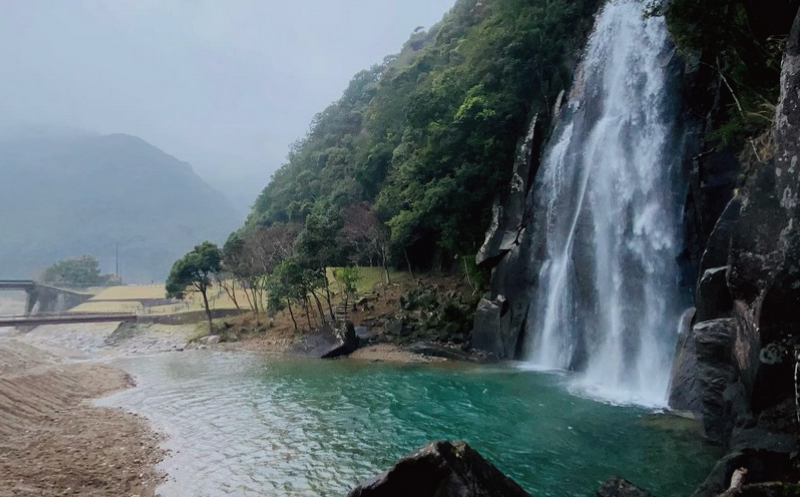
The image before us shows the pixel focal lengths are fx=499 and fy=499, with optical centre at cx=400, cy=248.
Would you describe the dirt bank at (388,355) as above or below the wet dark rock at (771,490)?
below

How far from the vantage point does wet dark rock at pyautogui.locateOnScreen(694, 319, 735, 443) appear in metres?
11.0

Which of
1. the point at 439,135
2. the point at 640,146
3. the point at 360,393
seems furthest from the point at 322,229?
the point at 640,146

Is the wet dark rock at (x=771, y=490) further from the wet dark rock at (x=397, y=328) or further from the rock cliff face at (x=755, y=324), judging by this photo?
the wet dark rock at (x=397, y=328)

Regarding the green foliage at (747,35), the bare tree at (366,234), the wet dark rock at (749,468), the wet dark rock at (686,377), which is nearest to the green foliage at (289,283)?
the bare tree at (366,234)

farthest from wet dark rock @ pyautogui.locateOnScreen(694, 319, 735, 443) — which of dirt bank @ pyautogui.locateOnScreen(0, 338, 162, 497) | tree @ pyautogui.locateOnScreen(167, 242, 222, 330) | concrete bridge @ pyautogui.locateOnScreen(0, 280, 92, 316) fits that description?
concrete bridge @ pyautogui.locateOnScreen(0, 280, 92, 316)

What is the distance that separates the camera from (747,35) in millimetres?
12336

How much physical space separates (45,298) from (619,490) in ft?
245

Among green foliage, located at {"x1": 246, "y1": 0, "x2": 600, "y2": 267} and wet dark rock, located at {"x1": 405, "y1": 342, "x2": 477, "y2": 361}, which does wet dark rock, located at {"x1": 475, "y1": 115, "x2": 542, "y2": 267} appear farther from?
wet dark rock, located at {"x1": 405, "y1": 342, "x2": 477, "y2": 361}

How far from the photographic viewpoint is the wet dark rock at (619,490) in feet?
21.7

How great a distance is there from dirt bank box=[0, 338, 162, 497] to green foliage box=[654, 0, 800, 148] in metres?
16.2

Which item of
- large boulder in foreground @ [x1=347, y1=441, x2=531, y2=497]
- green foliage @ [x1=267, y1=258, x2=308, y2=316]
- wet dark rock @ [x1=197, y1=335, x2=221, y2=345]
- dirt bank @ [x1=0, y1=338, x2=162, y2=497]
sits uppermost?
green foliage @ [x1=267, y1=258, x2=308, y2=316]

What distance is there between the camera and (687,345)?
1459cm

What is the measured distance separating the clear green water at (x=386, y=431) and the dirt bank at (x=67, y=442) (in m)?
0.80

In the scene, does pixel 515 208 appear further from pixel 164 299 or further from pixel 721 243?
pixel 164 299
